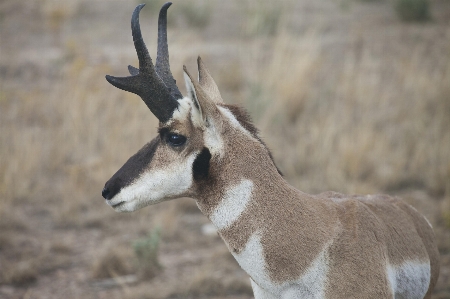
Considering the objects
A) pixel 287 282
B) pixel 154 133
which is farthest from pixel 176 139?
pixel 154 133

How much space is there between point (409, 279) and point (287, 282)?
801 millimetres

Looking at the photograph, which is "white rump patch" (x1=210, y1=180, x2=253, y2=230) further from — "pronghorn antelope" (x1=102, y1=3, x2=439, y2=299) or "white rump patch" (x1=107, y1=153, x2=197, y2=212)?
"white rump patch" (x1=107, y1=153, x2=197, y2=212)

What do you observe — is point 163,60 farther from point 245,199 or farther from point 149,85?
point 245,199

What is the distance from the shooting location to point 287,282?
2.76 meters

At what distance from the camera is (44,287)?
17.8 ft

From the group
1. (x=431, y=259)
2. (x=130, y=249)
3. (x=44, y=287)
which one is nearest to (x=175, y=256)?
(x=130, y=249)

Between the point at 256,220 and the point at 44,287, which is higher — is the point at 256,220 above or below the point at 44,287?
above

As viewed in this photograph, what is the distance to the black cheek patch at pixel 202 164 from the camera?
9.09 feet

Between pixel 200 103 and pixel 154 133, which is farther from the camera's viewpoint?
pixel 154 133

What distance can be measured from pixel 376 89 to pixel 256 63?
85.7 inches

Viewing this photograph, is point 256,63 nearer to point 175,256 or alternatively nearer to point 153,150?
point 175,256

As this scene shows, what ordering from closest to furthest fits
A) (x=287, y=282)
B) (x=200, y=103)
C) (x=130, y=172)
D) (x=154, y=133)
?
(x=200, y=103), (x=287, y=282), (x=130, y=172), (x=154, y=133)

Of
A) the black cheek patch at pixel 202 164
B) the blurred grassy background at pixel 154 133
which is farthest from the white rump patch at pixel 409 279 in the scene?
the blurred grassy background at pixel 154 133

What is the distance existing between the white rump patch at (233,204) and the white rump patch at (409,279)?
90cm
